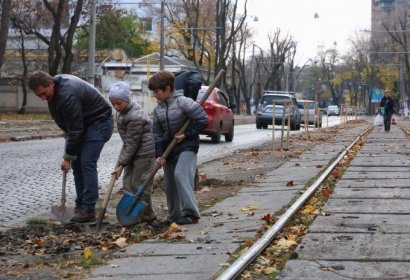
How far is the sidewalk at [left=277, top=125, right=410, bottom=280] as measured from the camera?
235 inches

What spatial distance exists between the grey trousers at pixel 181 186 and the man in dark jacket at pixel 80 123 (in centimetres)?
76

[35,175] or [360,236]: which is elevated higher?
[360,236]

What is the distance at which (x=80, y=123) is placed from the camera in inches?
340

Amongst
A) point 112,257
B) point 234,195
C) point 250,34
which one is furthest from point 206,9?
point 112,257

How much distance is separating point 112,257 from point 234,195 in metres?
4.57

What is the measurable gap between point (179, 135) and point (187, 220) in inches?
32.6

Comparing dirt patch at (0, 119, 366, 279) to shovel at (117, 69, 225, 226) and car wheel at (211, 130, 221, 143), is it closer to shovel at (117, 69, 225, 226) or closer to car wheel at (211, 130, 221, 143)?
shovel at (117, 69, 225, 226)

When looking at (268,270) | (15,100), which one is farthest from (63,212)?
(15,100)

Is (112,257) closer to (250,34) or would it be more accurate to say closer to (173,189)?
(173,189)

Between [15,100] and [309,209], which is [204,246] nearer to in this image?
[309,209]

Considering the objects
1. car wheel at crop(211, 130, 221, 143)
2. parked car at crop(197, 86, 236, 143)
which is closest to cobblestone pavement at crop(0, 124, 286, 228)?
parked car at crop(197, 86, 236, 143)

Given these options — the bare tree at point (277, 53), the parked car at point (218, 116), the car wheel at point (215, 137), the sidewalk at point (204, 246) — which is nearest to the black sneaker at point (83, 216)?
the sidewalk at point (204, 246)

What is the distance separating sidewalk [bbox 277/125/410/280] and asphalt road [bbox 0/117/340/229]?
130 inches

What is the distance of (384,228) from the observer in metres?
7.80
